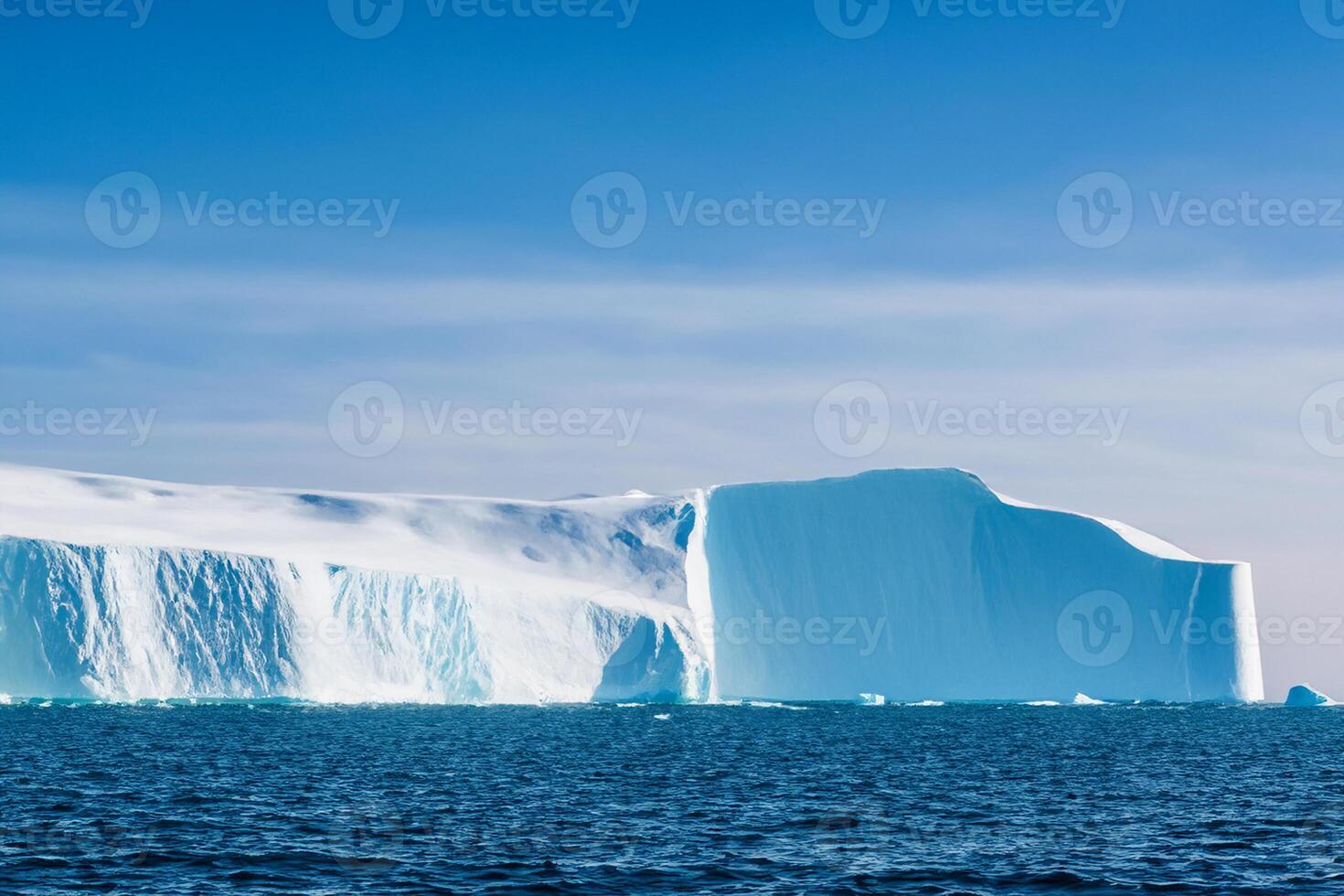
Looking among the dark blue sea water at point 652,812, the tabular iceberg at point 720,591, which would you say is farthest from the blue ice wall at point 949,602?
the dark blue sea water at point 652,812

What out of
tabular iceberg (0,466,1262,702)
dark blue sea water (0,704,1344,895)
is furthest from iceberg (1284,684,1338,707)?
dark blue sea water (0,704,1344,895)

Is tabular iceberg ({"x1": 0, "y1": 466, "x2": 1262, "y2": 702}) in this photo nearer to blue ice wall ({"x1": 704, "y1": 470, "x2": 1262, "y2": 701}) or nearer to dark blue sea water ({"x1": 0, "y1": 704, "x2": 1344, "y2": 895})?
blue ice wall ({"x1": 704, "y1": 470, "x2": 1262, "y2": 701})

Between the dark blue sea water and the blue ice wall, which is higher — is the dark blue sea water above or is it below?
below

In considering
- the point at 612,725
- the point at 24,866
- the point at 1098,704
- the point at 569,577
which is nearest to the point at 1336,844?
the point at 24,866

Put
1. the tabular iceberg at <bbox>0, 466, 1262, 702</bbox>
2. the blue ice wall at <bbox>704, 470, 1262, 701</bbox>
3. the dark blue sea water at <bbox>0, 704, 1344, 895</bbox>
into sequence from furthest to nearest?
the blue ice wall at <bbox>704, 470, 1262, 701</bbox>
the tabular iceberg at <bbox>0, 466, 1262, 702</bbox>
the dark blue sea water at <bbox>0, 704, 1344, 895</bbox>

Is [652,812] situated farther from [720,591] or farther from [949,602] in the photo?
[949,602]

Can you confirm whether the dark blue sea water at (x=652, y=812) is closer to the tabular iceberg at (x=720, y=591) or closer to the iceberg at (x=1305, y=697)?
the tabular iceberg at (x=720, y=591)
